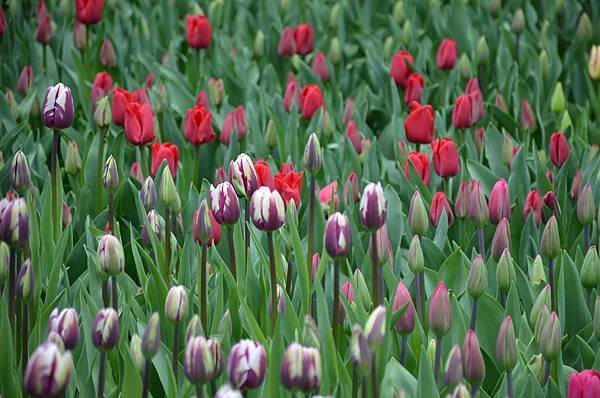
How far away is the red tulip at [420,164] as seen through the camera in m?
3.18

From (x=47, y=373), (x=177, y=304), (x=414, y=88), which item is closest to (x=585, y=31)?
(x=414, y=88)

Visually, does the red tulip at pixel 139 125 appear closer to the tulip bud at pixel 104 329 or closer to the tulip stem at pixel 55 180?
the tulip stem at pixel 55 180

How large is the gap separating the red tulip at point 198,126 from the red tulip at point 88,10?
1.15 meters

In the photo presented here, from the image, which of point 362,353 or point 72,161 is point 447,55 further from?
point 362,353

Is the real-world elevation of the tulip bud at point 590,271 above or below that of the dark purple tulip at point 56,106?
below

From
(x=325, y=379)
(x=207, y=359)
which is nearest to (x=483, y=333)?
(x=325, y=379)

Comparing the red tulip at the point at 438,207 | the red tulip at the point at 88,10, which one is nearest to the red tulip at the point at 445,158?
the red tulip at the point at 438,207

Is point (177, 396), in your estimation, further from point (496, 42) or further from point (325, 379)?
point (496, 42)

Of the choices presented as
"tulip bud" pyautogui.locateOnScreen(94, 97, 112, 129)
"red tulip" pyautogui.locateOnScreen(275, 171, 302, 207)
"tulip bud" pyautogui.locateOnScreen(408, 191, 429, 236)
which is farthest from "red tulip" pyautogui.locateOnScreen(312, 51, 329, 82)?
"tulip bud" pyautogui.locateOnScreen(408, 191, 429, 236)

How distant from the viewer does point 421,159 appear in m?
3.17

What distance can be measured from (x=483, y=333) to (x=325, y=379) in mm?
549

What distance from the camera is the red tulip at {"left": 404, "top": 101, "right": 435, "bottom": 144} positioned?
325 cm

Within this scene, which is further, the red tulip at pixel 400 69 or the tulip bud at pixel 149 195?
the red tulip at pixel 400 69

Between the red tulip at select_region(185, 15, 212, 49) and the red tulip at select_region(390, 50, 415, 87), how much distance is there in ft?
2.39
